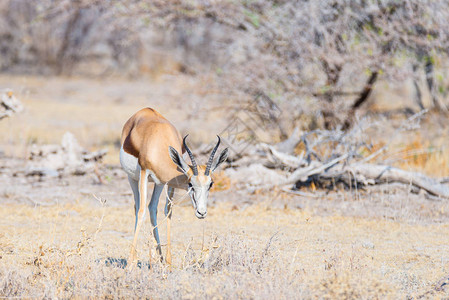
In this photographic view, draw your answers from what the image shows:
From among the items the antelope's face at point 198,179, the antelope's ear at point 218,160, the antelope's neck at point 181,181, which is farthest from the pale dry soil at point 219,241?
the antelope's ear at point 218,160

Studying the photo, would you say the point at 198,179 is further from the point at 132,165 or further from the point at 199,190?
the point at 132,165

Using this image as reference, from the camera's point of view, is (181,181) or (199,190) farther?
(181,181)

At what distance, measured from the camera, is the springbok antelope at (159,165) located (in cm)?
520

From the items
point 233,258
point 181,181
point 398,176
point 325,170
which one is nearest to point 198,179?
point 181,181

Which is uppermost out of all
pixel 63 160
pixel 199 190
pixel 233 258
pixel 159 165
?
pixel 159 165

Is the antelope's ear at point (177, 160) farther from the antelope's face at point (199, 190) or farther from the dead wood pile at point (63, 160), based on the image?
the dead wood pile at point (63, 160)

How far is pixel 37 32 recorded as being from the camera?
97.7 ft

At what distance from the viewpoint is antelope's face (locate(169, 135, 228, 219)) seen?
502 centimetres

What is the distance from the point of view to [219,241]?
5.76 meters

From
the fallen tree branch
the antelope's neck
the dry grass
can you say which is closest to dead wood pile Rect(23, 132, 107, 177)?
the dry grass

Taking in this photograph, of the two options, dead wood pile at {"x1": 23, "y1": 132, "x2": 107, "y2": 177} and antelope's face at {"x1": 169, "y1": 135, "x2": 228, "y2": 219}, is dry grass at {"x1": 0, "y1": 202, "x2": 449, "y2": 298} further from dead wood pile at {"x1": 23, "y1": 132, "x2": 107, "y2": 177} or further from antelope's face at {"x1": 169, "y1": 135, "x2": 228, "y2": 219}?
dead wood pile at {"x1": 23, "y1": 132, "x2": 107, "y2": 177}

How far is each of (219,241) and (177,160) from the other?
2.95 feet

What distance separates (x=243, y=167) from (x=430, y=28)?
12.9ft

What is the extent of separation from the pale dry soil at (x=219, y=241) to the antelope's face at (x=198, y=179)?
28cm
